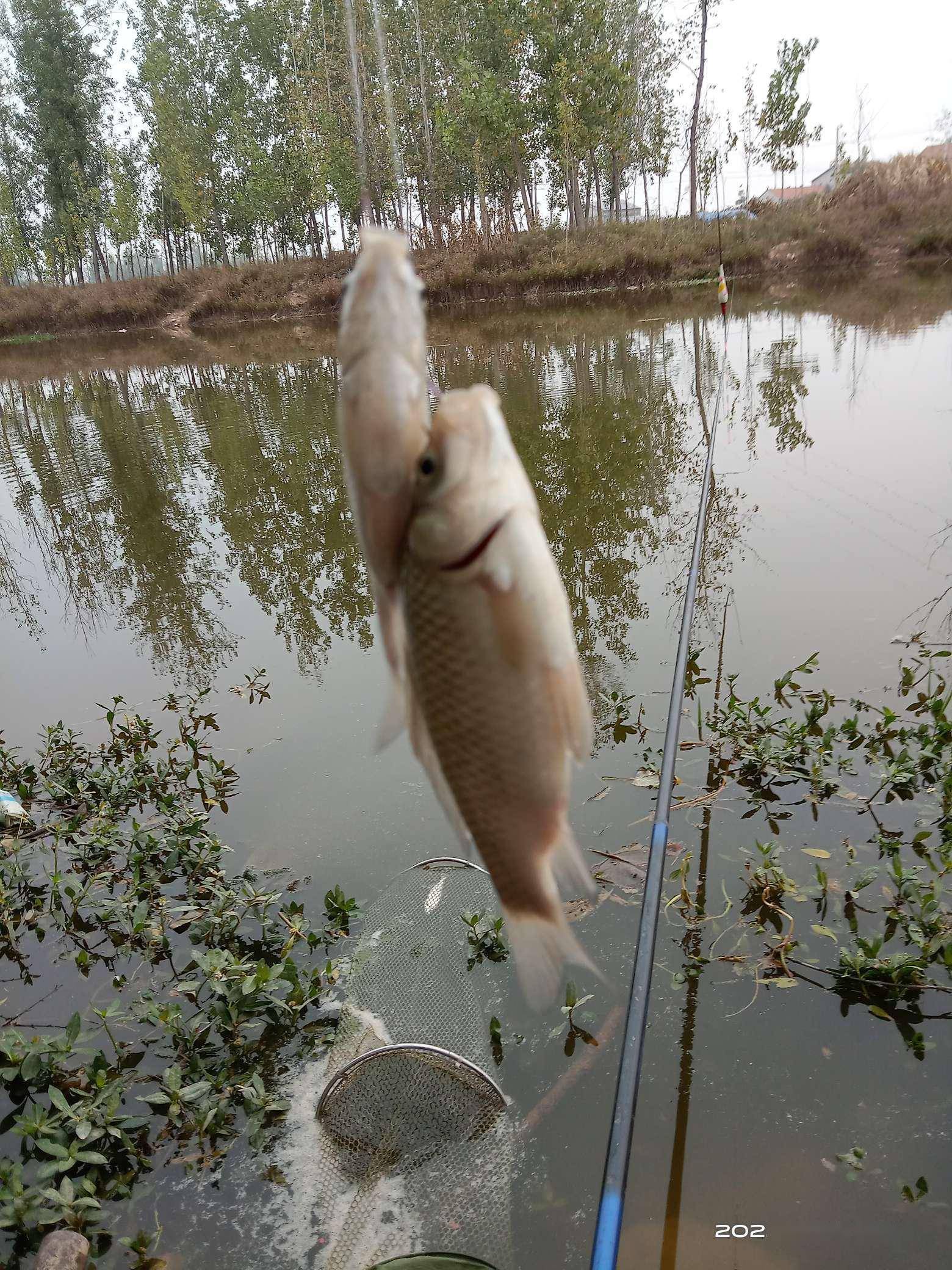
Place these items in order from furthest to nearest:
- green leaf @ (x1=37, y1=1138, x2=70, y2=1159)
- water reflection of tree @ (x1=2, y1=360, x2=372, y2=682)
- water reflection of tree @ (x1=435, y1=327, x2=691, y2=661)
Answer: water reflection of tree @ (x1=2, y1=360, x2=372, y2=682) → water reflection of tree @ (x1=435, y1=327, x2=691, y2=661) → green leaf @ (x1=37, y1=1138, x2=70, y2=1159)

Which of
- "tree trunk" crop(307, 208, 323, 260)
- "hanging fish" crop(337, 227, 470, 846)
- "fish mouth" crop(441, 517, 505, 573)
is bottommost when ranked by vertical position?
"fish mouth" crop(441, 517, 505, 573)

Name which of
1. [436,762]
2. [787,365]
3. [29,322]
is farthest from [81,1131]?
[29,322]

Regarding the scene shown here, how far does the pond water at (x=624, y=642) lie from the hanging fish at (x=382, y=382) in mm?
2526

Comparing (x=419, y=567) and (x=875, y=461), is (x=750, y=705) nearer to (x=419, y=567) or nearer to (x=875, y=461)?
(x=419, y=567)

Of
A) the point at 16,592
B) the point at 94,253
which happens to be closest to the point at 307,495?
the point at 16,592

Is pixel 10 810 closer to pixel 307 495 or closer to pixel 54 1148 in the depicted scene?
pixel 54 1148

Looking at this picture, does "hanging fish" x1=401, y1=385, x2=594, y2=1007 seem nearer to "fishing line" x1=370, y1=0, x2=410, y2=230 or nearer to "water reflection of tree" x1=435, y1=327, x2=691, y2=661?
"fishing line" x1=370, y1=0, x2=410, y2=230

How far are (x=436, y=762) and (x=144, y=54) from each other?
2056 inches

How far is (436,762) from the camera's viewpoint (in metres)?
0.74

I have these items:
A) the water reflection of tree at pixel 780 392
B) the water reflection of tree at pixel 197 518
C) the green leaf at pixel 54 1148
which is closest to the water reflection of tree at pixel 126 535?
the water reflection of tree at pixel 197 518

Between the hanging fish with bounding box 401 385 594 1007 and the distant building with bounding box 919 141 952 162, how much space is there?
1407 inches

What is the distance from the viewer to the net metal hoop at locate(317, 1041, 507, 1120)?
2.62 metres

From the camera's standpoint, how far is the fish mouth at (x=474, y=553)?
64cm

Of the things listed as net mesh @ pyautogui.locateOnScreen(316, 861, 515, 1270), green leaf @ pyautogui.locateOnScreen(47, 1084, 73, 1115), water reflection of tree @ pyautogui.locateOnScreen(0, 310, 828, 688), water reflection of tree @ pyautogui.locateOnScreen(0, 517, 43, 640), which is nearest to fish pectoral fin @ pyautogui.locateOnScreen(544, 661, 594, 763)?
net mesh @ pyautogui.locateOnScreen(316, 861, 515, 1270)
